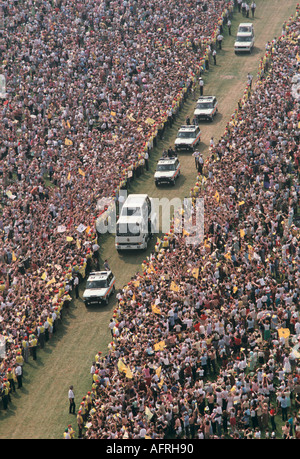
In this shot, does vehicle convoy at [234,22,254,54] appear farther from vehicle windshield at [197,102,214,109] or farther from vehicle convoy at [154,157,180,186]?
vehicle convoy at [154,157,180,186]

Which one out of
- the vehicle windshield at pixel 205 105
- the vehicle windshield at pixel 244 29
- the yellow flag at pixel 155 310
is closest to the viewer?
the yellow flag at pixel 155 310

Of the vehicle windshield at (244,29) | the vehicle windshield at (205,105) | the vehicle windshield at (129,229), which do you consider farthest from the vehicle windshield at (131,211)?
the vehicle windshield at (244,29)

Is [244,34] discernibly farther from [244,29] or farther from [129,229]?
[129,229]

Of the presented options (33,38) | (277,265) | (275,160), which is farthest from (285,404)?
(33,38)

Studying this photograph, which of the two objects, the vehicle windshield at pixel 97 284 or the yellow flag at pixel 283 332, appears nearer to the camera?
the yellow flag at pixel 283 332

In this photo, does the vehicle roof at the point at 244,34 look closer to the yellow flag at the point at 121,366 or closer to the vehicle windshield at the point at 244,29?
the vehicle windshield at the point at 244,29

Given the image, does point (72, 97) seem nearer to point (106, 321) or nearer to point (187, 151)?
point (187, 151)
